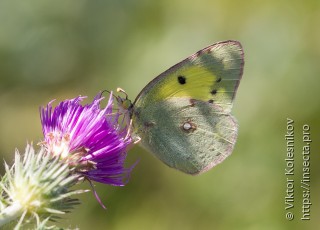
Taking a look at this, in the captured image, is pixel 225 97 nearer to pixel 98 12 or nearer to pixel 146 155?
pixel 146 155

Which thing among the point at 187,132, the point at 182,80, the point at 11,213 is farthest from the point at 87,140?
the point at 187,132

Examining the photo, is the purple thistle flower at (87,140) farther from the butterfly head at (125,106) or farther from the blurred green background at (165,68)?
the blurred green background at (165,68)

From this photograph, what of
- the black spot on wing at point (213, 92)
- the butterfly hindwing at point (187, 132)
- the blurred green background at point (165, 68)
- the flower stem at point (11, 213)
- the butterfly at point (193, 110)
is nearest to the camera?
the flower stem at point (11, 213)

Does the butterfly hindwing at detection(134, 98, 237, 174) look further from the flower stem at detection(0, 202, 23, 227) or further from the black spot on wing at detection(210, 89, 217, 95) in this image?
the flower stem at detection(0, 202, 23, 227)

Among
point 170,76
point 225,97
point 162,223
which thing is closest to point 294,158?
point 162,223

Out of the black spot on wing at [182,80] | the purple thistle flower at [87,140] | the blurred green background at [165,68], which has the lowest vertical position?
the blurred green background at [165,68]

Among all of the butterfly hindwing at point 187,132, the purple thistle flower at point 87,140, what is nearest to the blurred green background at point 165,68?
the butterfly hindwing at point 187,132

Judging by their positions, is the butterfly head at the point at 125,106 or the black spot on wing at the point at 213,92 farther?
the black spot on wing at the point at 213,92

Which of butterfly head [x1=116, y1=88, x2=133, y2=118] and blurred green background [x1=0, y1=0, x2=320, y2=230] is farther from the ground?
butterfly head [x1=116, y1=88, x2=133, y2=118]

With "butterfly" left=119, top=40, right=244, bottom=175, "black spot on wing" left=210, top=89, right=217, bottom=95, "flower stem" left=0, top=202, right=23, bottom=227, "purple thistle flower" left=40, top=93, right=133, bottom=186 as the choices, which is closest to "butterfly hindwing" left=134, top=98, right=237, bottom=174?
"butterfly" left=119, top=40, right=244, bottom=175

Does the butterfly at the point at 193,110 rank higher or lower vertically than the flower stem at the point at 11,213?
lower
